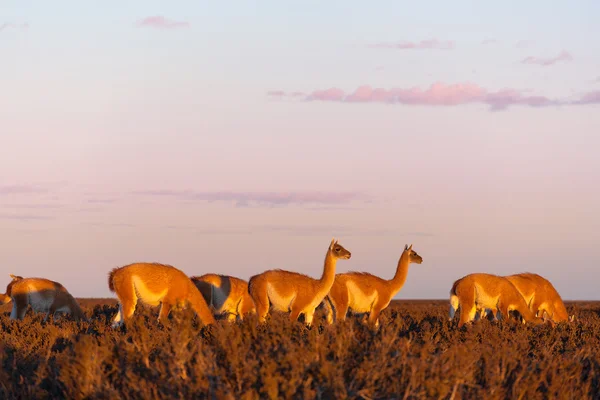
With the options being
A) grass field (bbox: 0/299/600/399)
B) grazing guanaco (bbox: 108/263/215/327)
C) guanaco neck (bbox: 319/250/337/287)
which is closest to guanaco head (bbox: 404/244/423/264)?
guanaco neck (bbox: 319/250/337/287)

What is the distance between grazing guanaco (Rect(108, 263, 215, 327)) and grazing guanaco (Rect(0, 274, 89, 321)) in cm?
574

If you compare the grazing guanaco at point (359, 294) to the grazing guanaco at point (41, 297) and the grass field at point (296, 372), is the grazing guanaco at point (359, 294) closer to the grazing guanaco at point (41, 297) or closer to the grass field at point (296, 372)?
the grazing guanaco at point (41, 297)

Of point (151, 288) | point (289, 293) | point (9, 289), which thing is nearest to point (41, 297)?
point (9, 289)

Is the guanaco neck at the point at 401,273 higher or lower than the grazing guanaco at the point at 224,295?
higher

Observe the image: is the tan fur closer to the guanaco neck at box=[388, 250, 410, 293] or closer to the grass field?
the guanaco neck at box=[388, 250, 410, 293]

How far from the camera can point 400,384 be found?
24.7ft

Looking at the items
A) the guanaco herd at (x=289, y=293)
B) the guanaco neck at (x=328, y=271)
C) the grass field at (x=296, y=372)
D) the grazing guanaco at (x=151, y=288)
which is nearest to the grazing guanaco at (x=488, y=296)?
the guanaco herd at (x=289, y=293)

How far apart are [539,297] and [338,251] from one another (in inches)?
286

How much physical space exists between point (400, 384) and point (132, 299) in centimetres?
1100

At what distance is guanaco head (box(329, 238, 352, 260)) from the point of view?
846 inches

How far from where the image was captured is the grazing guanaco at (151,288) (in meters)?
17.6

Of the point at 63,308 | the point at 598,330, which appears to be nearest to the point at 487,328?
the point at 598,330

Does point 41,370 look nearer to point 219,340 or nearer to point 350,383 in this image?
point 219,340

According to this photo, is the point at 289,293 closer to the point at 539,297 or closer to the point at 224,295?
the point at 224,295
